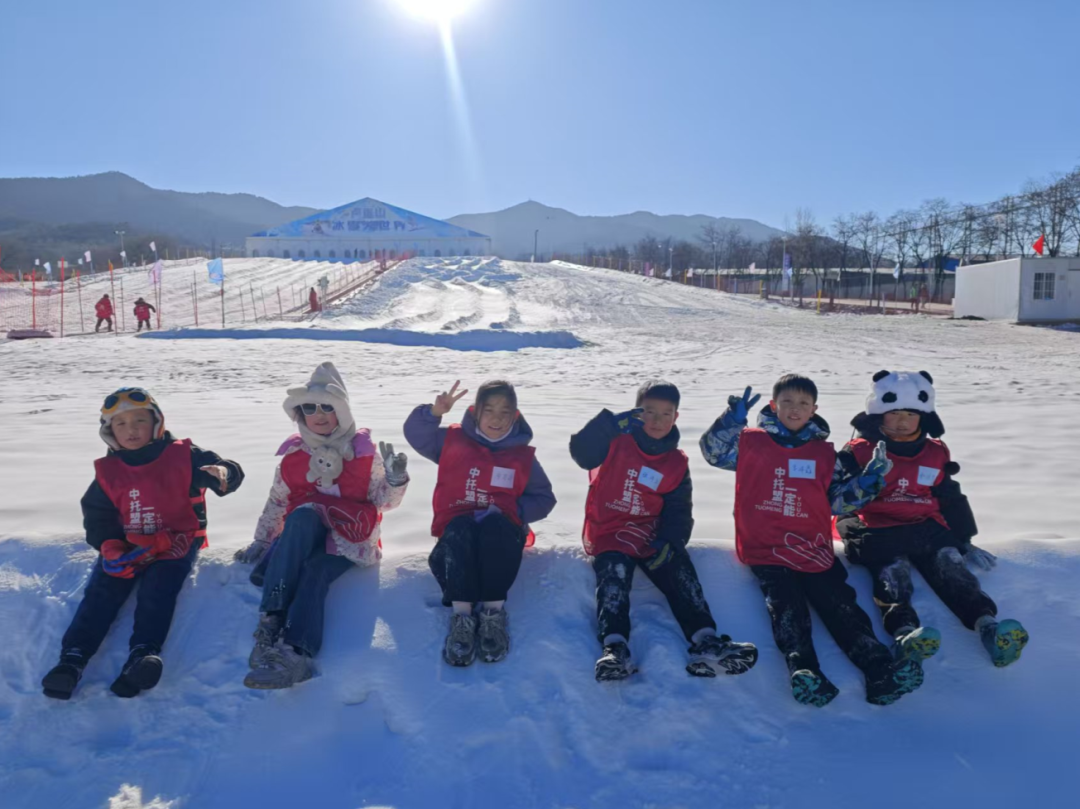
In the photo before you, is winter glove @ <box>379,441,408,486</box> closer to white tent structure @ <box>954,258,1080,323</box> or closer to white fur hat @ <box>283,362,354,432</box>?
white fur hat @ <box>283,362,354,432</box>

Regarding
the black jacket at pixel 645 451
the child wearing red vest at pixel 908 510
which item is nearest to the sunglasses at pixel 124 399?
the black jacket at pixel 645 451

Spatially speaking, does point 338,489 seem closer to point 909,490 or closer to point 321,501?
point 321,501

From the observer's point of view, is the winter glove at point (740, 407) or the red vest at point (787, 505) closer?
the red vest at point (787, 505)

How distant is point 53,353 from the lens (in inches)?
569

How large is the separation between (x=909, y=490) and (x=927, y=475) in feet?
0.35

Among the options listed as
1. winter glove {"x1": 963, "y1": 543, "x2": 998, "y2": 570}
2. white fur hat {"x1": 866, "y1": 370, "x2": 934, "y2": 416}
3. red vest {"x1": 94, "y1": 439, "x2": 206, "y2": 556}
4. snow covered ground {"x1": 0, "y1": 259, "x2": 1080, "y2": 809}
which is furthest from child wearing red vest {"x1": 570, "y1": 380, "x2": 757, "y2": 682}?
red vest {"x1": 94, "y1": 439, "x2": 206, "y2": 556}

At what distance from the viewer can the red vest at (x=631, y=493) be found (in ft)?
10.4

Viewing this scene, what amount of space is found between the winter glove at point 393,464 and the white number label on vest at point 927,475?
2.36 meters

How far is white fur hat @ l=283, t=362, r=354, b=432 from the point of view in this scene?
3156 mm

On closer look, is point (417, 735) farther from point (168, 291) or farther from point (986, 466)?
point (168, 291)

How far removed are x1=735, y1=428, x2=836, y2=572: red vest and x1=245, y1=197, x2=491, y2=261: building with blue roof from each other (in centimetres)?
6003

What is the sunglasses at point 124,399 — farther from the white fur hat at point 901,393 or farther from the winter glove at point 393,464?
the white fur hat at point 901,393

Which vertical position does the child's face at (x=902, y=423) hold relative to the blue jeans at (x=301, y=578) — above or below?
above

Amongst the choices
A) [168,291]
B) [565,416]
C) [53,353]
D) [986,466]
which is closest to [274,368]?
[53,353]
